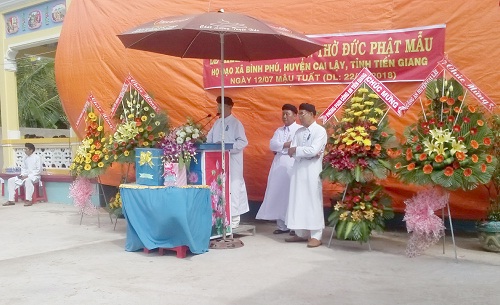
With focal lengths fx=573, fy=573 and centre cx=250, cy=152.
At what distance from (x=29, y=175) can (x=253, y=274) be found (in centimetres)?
697

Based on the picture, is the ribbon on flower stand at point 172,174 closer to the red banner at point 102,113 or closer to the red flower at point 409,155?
the red banner at point 102,113

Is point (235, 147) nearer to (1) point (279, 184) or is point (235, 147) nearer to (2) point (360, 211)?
(1) point (279, 184)

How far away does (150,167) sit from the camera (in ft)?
19.5

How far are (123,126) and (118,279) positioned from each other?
2568mm

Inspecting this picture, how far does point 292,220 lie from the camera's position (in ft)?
20.5

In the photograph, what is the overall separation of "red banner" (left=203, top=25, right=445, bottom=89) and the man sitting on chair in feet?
15.4

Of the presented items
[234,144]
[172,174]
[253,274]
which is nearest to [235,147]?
[234,144]

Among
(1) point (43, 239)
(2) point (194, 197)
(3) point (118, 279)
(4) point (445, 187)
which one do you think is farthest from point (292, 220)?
(1) point (43, 239)

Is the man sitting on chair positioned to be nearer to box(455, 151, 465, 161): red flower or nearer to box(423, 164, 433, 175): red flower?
box(423, 164, 433, 175): red flower

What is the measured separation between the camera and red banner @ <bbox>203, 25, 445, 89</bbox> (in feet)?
21.4

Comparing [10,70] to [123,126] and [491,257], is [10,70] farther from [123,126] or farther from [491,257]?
[491,257]

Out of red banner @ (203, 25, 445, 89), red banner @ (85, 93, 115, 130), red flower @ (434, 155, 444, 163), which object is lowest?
red flower @ (434, 155, 444, 163)

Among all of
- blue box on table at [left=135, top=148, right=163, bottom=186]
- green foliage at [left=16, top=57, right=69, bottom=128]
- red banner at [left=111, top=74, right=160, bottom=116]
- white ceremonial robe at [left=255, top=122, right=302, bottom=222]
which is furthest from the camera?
green foliage at [left=16, top=57, right=69, bottom=128]

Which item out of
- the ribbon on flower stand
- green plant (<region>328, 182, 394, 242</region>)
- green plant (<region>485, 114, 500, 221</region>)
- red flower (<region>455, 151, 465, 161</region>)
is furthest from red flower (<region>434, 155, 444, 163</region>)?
the ribbon on flower stand
